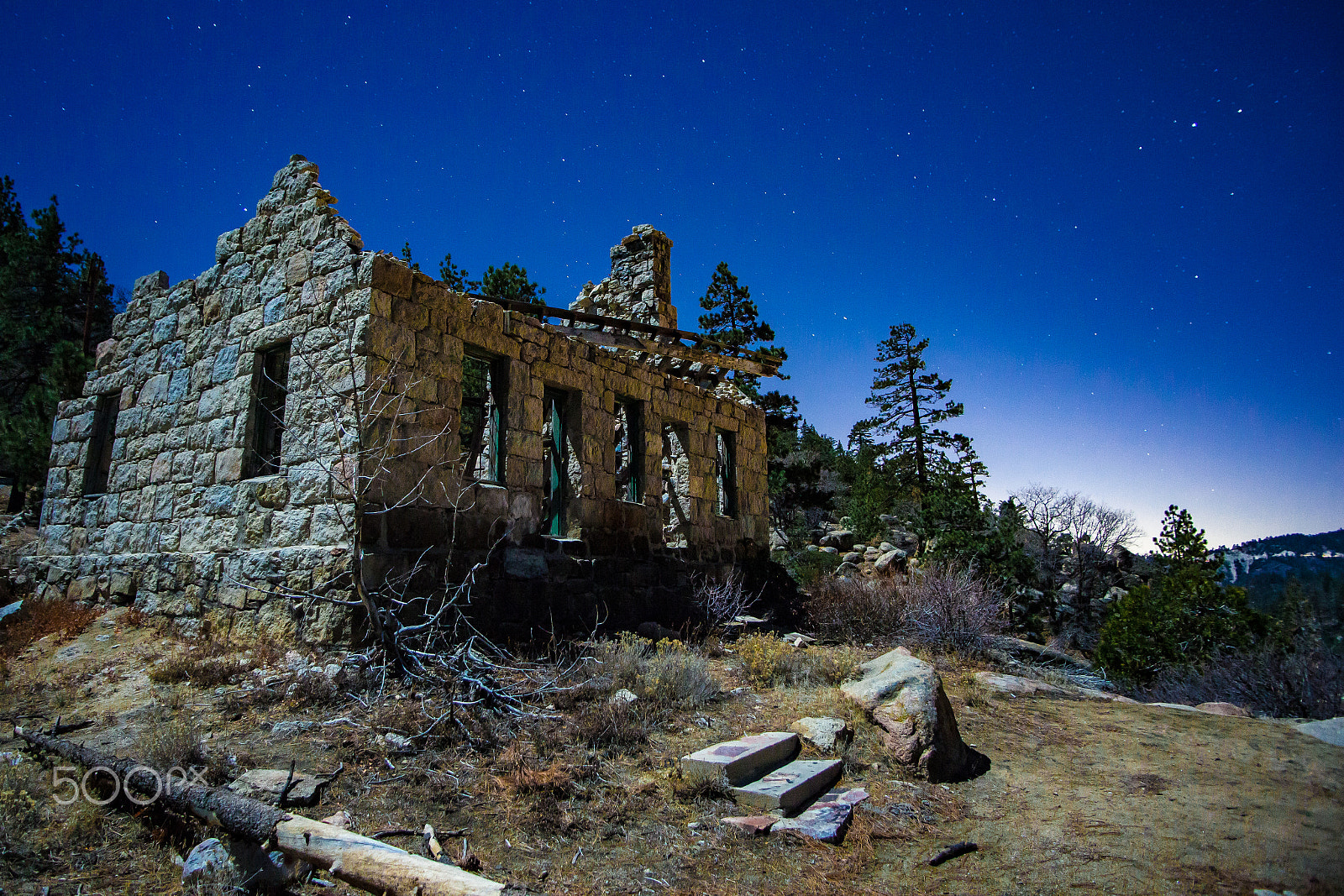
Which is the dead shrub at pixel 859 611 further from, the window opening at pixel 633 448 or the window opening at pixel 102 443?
the window opening at pixel 102 443

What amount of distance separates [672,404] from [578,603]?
383 cm

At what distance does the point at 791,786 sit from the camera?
4.56 meters

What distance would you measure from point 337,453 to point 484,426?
4.34m

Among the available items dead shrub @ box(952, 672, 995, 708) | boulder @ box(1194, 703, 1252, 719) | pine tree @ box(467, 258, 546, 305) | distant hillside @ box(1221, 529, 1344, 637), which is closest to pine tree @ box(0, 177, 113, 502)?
pine tree @ box(467, 258, 546, 305)

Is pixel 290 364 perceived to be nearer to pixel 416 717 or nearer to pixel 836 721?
pixel 416 717

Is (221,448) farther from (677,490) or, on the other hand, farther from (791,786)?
(791,786)

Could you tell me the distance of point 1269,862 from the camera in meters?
3.32

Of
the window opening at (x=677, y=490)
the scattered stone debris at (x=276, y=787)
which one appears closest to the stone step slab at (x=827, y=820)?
the scattered stone debris at (x=276, y=787)

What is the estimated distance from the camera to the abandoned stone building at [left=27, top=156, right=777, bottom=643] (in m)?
6.84

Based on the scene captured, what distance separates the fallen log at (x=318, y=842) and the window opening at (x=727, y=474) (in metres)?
9.57

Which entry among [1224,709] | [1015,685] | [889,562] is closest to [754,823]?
[1015,685]

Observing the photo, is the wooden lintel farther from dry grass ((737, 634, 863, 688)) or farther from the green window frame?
dry grass ((737, 634, 863, 688))

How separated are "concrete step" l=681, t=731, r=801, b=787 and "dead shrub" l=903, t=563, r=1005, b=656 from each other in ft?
15.4

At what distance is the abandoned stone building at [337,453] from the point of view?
684 centimetres
